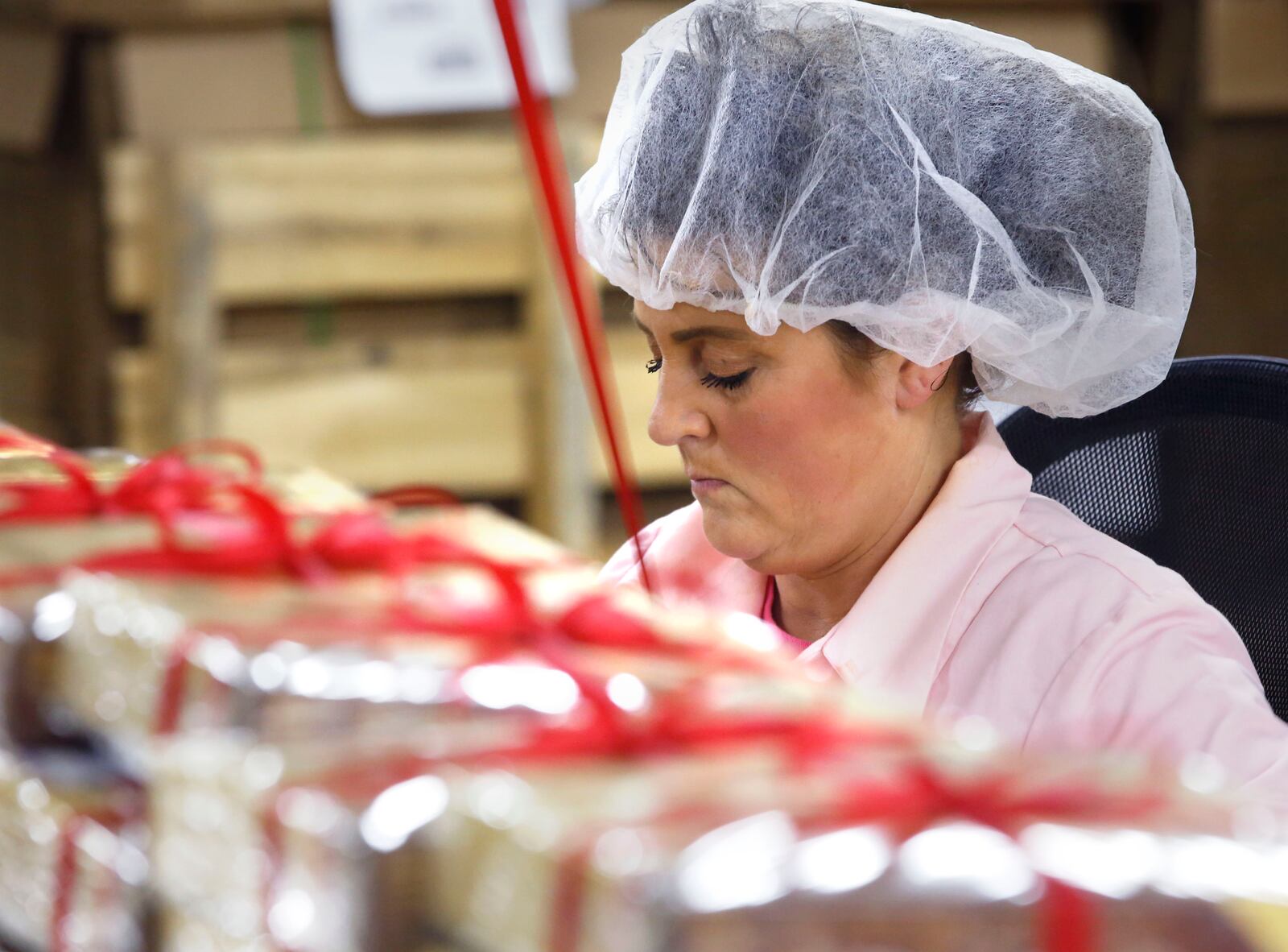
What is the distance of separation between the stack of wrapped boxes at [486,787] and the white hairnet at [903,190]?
0.53m

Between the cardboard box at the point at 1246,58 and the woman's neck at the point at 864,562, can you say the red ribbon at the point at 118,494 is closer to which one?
the woman's neck at the point at 864,562

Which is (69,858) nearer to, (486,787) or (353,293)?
(486,787)

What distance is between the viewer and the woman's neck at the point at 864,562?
119 cm

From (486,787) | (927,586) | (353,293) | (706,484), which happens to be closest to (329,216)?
(353,293)

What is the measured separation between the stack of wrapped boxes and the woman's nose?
519 millimetres

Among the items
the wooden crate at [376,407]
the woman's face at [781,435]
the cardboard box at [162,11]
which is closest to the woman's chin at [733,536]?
the woman's face at [781,435]

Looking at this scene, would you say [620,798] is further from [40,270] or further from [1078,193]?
[40,270]

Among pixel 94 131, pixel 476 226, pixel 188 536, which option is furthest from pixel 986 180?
pixel 94 131

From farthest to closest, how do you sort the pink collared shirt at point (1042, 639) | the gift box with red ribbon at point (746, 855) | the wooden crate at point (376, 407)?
the wooden crate at point (376, 407), the pink collared shirt at point (1042, 639), the gift box with red ribbon at point (746, 855)

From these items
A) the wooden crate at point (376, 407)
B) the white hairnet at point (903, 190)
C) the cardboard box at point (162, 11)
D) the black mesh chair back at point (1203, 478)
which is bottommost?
the wooden crate at point (376, 407)

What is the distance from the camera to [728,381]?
111 centimetres

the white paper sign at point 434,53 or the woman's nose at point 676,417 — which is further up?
the woman's nose at point 676,417

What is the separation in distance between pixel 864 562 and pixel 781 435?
14 cm

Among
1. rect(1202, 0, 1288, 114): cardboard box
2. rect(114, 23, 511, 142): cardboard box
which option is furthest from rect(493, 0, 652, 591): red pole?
rect(1202, 0, 1288, 114): cardboard box
